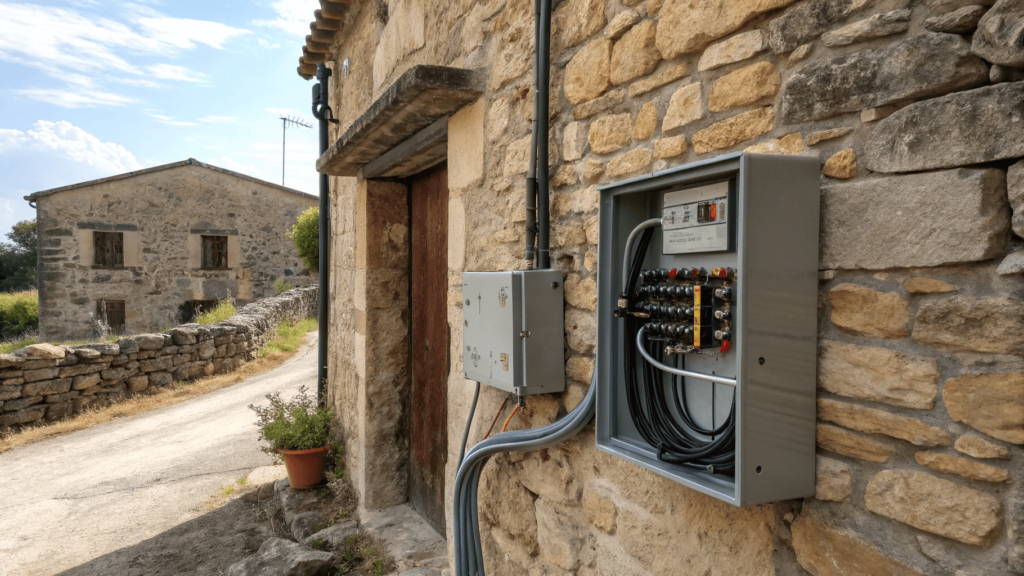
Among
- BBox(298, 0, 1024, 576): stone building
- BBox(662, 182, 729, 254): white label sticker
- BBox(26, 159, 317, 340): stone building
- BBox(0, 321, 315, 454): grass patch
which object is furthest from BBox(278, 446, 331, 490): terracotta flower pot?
BBox(26, 159, 317, 340): stone building

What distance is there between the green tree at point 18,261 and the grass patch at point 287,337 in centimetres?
2119

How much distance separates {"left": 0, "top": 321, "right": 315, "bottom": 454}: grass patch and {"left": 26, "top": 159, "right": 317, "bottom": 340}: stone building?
7048 mm

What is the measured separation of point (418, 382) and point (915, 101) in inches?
131

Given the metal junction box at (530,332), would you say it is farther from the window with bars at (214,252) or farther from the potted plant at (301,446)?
the window with bars at (214,252)

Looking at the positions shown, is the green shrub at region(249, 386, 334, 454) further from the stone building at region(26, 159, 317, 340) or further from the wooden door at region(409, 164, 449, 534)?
the stone building at region(26, 159, 317, 340)

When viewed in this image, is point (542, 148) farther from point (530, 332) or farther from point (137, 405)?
point (137, 405)

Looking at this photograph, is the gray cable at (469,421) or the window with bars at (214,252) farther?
the window with bars at (214,252)

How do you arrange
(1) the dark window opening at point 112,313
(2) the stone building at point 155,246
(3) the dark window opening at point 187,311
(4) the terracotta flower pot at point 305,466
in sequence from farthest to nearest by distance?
(3) the dark window opening at point 187,311
(1) the dark window opening at point 112,313
(2) the stone building at point 155,246
(4) the terracotta flower pot at point 305,466

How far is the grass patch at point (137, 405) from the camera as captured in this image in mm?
7215

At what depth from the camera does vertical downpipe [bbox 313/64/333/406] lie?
5.32 metres

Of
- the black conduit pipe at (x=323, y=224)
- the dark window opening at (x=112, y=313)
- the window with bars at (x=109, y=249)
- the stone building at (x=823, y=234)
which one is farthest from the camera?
the dark window opening at (x=112, y=313)

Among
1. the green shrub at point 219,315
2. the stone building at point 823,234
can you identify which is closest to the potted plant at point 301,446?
the stone building at point 823,234

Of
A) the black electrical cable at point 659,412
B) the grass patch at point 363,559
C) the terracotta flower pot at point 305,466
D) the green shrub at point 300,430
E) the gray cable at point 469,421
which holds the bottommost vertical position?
the grass patch at point 363,559

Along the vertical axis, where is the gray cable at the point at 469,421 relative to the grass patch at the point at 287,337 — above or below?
above
